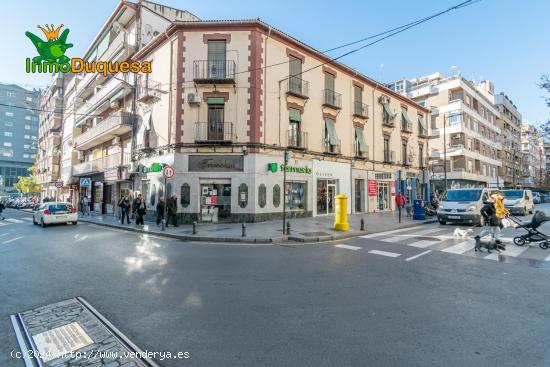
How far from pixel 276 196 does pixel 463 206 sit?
9841 mm

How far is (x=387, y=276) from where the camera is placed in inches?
228

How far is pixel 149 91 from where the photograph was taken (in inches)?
701

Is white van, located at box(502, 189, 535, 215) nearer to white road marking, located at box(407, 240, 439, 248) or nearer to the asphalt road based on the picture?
white road marking, located at box(407, 240, 439, 248)

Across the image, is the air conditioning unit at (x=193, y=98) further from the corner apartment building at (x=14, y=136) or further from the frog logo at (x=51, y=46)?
the corner apartment building at (x=14, y=136)

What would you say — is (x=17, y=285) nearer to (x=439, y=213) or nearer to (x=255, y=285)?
(x=255, y=285)

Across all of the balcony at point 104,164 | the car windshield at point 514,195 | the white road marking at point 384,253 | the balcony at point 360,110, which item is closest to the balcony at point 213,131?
the balcony at point 104,164

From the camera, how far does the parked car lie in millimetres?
16014

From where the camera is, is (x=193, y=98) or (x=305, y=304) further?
(x=193, y=98)

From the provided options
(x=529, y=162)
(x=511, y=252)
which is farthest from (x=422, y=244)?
(x=529, y=162)

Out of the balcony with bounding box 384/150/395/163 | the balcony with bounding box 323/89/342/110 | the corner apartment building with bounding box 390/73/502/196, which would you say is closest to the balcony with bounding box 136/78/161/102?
the balcony with bounding box 323/89/342/110

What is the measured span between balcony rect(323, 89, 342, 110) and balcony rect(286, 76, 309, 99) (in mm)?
1856

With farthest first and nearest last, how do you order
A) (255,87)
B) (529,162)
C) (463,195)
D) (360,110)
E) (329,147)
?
1. (529,162)
2. (360,110)
3. (329,147)
4. (255,87)
5. (463,195)

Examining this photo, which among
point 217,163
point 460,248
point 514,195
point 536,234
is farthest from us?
point 514,195

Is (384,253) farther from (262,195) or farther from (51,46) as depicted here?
(51,46)
